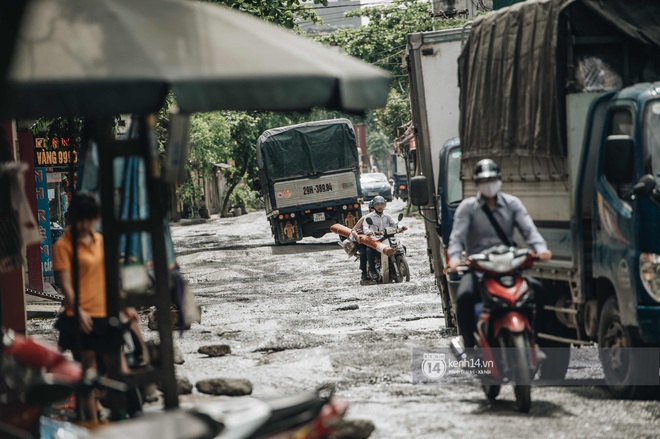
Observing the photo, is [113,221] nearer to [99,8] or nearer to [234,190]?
[99,8]

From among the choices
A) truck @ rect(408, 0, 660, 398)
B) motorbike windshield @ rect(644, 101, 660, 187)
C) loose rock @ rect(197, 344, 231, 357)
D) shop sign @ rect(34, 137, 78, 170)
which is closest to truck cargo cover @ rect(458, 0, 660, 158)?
truck @ rect(408, 0, 660, 398)

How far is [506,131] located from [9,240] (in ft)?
18.1

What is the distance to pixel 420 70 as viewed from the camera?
47.4 ft

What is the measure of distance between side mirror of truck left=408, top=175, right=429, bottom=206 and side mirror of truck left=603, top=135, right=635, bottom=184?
475 centimetres

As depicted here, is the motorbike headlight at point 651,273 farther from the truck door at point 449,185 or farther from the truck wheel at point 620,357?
the truck door at point 449,185

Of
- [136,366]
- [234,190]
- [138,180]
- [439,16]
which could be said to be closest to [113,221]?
[138,180]

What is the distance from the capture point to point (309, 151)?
1307 inches

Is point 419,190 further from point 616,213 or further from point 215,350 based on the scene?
point 616,213

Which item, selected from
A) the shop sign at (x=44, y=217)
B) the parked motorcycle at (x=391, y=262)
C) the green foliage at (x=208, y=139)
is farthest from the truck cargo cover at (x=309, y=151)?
the green foliage at (x=208, y=139)

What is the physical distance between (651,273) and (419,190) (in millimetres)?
5115

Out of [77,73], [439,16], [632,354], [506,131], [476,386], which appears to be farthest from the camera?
[439,16]

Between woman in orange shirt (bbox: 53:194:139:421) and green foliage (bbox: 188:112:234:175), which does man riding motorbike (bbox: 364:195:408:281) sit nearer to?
woman in orange shirt (bbox: 53:194:139:421)

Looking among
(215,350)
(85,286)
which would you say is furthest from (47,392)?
(215,350)

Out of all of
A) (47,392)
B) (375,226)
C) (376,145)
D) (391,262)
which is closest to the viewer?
(47,392)
